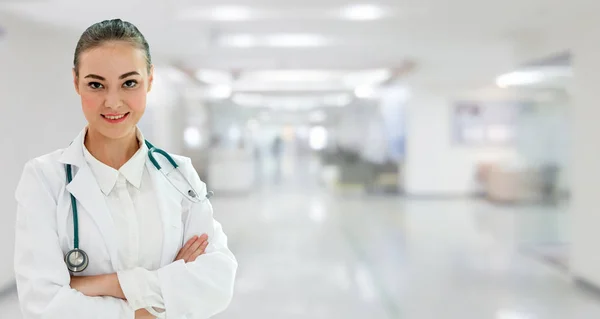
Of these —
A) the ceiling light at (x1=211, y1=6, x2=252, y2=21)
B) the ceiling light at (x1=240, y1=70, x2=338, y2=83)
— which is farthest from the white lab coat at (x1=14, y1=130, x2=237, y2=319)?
the ceiling light at (x1=240, y1=70, x2=338, y2=83)

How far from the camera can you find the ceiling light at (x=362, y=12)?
5.27 metres

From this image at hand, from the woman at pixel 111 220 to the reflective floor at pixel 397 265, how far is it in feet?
2.58

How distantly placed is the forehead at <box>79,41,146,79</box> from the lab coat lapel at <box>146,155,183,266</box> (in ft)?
0.80

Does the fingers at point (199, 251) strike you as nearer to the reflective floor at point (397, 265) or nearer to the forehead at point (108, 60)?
the forehead at point (108, 60)

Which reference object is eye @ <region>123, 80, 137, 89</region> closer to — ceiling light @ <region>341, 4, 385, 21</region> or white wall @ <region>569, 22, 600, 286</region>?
ceiling light @ <region>341, 4, 385, 21</region>

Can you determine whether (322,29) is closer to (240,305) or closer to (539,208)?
(240,305)

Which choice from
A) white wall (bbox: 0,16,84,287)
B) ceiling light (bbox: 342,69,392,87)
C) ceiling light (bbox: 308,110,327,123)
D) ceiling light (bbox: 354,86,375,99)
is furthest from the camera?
ceiling light (bbox: 308,110,327,123)

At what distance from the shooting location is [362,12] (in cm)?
553

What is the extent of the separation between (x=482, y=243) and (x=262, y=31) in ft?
13.9

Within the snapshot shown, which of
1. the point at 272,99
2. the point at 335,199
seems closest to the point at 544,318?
the point at 335,199

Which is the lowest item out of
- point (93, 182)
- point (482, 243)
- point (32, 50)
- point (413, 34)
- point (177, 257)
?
point (482, 243)

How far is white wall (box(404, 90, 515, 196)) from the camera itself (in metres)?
12.7

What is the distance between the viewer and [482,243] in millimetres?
7281

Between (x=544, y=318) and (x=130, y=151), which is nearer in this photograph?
(x=130, y=151)
